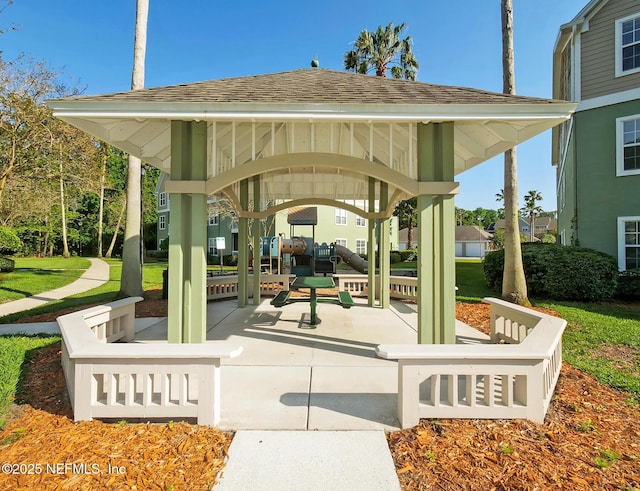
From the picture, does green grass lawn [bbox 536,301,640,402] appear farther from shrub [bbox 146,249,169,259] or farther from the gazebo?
shrub [bbox 146,249,169,259]

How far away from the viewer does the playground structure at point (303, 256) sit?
17.5 metres

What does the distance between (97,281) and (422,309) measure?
50.0 ft

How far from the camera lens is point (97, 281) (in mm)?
14328

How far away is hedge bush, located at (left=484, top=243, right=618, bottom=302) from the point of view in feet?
30.2

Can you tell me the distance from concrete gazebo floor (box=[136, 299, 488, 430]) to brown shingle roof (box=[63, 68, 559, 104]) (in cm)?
341

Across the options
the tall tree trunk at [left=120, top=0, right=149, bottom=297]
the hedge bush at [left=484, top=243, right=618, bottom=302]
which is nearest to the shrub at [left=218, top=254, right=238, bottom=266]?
the tall tree trunk at [left=120, top=0, right=149, bottom=297]

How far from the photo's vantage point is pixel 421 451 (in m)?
2.55

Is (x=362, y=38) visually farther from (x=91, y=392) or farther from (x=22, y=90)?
(x=91, y=392)

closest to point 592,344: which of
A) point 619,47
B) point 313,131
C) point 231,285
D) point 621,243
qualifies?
point 313,131

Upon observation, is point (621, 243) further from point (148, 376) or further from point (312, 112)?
point (148, 376)

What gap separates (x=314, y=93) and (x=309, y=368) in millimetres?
3710

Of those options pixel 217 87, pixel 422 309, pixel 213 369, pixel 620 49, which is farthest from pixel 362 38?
pixel 213 369

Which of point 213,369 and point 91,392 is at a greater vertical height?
point 213,369

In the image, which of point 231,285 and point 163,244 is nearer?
point 231,285
